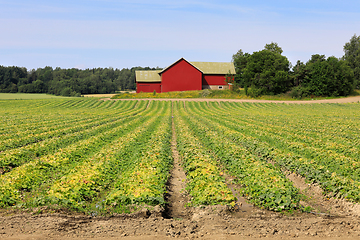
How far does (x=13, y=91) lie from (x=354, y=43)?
151 metres

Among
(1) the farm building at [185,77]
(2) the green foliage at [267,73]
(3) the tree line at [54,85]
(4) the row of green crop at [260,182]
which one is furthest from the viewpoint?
(3) the tree line at [54,85]

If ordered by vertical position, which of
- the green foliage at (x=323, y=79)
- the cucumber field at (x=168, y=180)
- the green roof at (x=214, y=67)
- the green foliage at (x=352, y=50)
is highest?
the green foliage at (x=352, y=50)

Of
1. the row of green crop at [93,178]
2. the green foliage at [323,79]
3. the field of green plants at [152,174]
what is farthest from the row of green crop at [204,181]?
the green foliage at [323,79]

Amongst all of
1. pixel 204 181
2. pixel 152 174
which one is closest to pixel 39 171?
pixel 152 174

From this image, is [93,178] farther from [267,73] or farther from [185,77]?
[267,73]

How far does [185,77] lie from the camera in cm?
7619

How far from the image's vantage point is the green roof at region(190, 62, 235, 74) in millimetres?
82000

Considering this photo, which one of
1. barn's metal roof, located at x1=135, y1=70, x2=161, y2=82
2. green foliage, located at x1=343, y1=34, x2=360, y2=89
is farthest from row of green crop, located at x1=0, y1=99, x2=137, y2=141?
green foliage, located at x1=343, y1=34, x2=360, y2=89

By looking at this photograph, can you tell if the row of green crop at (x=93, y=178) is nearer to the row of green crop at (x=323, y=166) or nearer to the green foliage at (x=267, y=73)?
the row of green crop at (x=323, y=166)

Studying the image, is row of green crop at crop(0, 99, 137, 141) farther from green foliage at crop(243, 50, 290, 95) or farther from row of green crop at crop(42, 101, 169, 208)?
green foliage at crop(243, 50, 290, 95)

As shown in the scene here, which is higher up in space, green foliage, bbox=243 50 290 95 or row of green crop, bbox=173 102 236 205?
green foliage, bbox=243 50 290 95

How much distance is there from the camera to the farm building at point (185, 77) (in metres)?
76.2

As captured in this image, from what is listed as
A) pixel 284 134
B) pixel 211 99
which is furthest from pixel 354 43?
pixel 284 134

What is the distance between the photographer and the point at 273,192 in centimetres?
911
